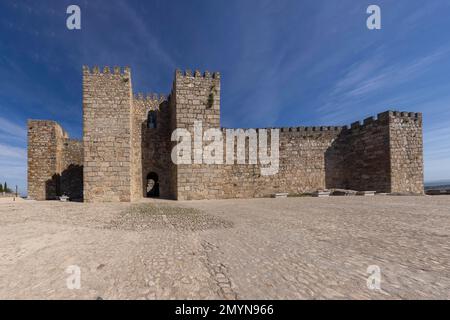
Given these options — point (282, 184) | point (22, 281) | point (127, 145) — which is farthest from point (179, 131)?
point (22, 281)

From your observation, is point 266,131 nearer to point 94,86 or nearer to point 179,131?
point 179,131

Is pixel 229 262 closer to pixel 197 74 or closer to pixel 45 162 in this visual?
pixel 197 74

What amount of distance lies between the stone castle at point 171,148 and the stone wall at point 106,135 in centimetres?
5

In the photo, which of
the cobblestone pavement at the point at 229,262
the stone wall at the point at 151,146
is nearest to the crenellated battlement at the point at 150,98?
the stone wall at the point at 151,146

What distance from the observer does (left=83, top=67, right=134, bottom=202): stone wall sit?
11.8 meters
